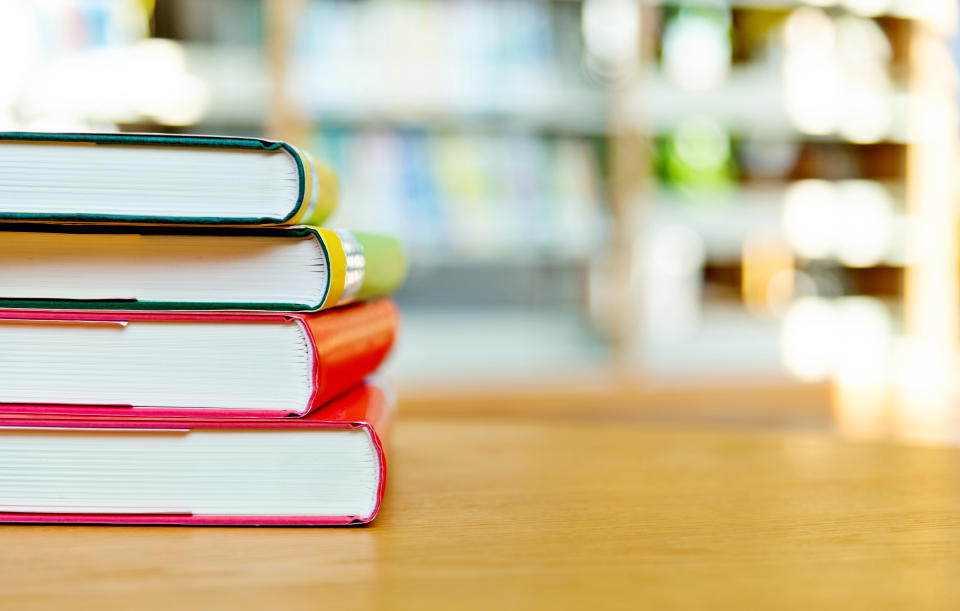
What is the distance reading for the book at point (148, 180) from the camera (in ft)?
1.53

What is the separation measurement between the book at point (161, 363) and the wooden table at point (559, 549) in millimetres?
61

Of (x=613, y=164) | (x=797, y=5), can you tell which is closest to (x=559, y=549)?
(x=613, y=164)

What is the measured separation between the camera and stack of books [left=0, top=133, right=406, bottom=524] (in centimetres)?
47

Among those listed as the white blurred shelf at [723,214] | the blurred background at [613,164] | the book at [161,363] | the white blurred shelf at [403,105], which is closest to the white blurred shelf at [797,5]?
the blurred background at [613,164]

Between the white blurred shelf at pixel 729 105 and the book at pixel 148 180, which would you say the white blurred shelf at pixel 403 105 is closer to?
the white blurred shelf at pixel 729 105

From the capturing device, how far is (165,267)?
48cm

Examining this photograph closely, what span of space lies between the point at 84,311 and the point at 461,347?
88.0 inches

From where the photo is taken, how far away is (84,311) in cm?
47

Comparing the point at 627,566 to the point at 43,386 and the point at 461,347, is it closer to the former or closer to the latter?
the point at 43,386

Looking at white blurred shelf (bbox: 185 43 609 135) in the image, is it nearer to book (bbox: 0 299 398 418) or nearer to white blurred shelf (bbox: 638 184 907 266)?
white blurred shelf (bbox: 638 184 907 266)

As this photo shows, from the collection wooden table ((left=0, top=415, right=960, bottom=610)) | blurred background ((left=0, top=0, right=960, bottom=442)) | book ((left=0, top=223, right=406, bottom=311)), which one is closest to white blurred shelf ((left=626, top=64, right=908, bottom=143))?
blurred background ((left=0, top=0, right=960, bottom=442))

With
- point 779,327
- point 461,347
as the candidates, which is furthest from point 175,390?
point 779,327

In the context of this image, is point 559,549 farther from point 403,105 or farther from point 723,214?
point 723,214

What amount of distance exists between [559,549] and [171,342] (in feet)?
0.70
